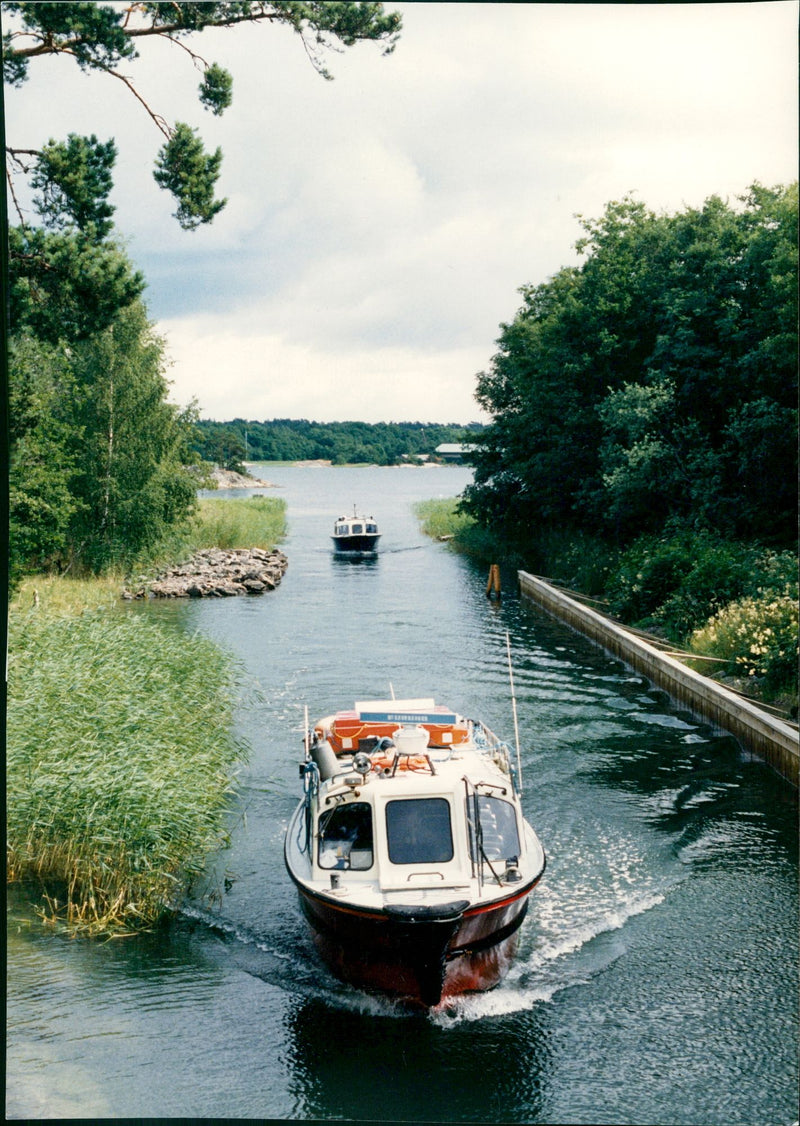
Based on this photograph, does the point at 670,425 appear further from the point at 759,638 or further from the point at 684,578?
the point at 759,638

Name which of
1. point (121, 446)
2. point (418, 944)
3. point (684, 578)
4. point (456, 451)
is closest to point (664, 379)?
point (684, 578)

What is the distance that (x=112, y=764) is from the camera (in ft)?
24.4

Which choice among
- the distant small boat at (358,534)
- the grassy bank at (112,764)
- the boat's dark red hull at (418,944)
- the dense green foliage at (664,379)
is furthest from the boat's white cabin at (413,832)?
the distant small boat at (358,534)

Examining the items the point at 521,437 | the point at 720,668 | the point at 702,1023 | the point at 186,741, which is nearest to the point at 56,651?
the point at 186,741

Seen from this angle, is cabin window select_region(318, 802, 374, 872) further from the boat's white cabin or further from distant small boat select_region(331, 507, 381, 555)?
distant small boat select_region(331, 507, 381, 555)

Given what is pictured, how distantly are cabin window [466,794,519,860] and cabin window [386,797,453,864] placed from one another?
0.48ft

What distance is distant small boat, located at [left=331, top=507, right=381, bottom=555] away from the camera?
2583 centimetres

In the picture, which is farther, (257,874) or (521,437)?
(521,437)

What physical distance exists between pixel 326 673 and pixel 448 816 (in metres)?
7.49

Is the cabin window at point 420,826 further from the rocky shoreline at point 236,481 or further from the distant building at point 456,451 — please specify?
the rocky shoreline at point 236,481

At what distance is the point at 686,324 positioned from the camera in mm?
17312

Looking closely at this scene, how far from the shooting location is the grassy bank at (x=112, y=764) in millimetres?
6844

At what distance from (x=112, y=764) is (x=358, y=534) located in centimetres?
1850

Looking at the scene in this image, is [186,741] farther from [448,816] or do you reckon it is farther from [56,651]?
[448,816]
